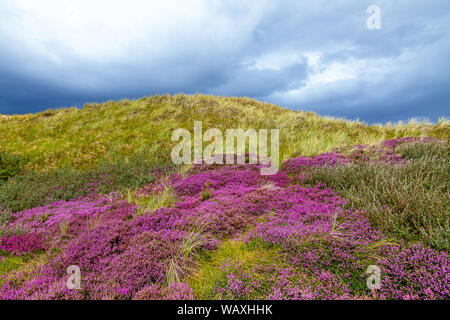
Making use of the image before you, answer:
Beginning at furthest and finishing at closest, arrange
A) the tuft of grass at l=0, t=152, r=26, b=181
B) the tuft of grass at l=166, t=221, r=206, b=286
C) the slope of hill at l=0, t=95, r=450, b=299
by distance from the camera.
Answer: the tuft of grass at l=0, t=152, r=26, b=181 < the tuft of grass at l=166, t=221, r=206, b=286 < the slope of hill at l=0, t=95, r=450, b=299

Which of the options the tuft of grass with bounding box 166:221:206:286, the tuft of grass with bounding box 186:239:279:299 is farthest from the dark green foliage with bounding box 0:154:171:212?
the tuft of grass with bounding box 186:239:279:299

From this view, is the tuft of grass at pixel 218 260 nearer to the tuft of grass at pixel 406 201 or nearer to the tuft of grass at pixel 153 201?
the tuft of grass at pixel 406 201

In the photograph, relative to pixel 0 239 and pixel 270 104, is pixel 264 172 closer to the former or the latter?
pixel 0 239

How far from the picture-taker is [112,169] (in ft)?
32.2

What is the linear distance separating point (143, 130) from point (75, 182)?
20.9ft

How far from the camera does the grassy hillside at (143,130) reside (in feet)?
38.0

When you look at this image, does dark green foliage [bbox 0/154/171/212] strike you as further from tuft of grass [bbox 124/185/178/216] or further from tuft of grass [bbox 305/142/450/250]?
tuft of grass [bbox 305/142/450/250]

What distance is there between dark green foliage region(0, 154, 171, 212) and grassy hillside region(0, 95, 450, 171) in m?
1.06

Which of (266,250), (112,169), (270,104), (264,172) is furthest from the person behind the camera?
(270,104)

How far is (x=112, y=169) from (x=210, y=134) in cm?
601

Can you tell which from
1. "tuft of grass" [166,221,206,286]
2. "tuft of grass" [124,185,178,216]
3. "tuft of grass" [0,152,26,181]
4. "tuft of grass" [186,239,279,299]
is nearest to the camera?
"tuft of grass" [186,239,279,299]

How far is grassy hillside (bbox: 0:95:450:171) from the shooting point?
1159cm
